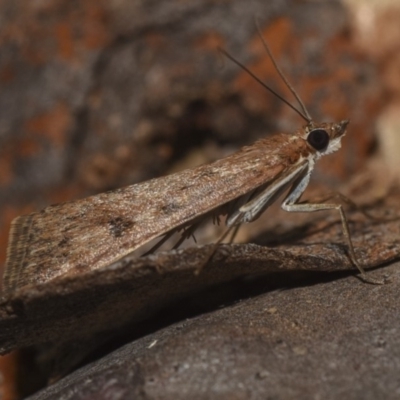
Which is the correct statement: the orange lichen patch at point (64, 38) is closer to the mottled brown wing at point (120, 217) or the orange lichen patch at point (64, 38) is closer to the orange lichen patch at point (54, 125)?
the orange lichen patch at point (54, 125)

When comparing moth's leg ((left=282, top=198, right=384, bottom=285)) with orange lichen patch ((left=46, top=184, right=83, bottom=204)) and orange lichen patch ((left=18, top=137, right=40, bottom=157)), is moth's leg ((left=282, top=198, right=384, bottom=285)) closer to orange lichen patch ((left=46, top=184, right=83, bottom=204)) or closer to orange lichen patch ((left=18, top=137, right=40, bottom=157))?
orange lichen patch ((left=46, top=184, right=83, bottom=204))

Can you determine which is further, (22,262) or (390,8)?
(390,8)

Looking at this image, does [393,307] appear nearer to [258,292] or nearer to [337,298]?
[337,298]

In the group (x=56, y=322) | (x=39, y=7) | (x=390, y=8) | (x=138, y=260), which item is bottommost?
(x=56, y=322)

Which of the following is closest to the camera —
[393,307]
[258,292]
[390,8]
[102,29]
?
[393,307]


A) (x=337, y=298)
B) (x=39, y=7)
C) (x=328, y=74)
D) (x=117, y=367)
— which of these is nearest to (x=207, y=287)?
Answer: (x=337, y=298)

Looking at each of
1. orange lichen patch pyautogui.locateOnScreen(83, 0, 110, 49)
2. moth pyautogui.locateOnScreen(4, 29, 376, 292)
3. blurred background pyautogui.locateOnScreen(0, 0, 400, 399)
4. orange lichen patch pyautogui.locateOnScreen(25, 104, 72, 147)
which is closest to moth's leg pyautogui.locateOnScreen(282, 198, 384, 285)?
moth pyautogui.locateOnScreen(4, 29, 376, 292)

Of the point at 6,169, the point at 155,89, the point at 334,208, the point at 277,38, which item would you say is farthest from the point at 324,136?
the point at 6,169
